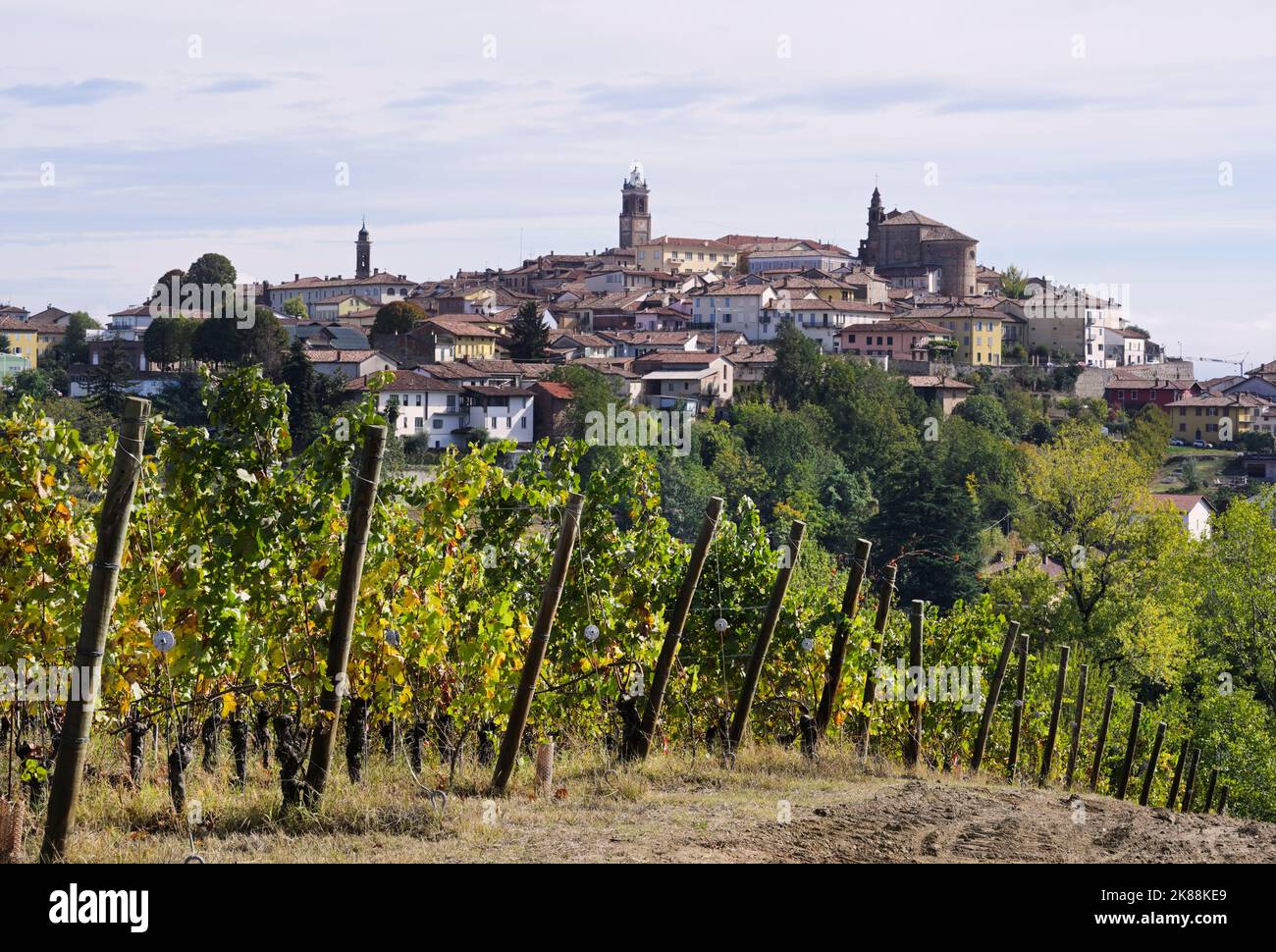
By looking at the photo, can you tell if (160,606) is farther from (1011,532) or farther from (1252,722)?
(1011,532)

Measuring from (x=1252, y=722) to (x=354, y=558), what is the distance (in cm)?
1886

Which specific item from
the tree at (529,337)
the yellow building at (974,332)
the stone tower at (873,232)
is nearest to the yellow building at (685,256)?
the stone tower at (873,232)

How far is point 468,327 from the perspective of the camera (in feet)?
290

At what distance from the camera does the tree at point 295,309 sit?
100256 millimetres

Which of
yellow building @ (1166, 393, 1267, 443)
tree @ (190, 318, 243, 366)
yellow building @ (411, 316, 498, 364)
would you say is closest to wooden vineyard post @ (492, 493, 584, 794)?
tree @ (190, 318, 243, 366)

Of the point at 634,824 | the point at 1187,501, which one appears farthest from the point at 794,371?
the point at 634,824

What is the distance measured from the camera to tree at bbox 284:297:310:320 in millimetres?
100256

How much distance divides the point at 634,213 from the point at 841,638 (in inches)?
6235

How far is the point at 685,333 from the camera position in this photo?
9638cm

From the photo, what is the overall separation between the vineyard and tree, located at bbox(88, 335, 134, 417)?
2007 inches

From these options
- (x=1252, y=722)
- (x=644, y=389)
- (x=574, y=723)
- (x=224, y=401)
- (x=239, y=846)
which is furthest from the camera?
(x=644, y=389)

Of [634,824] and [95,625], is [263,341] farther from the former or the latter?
[95,625]

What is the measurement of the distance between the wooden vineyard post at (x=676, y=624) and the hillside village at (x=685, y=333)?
190 feet
